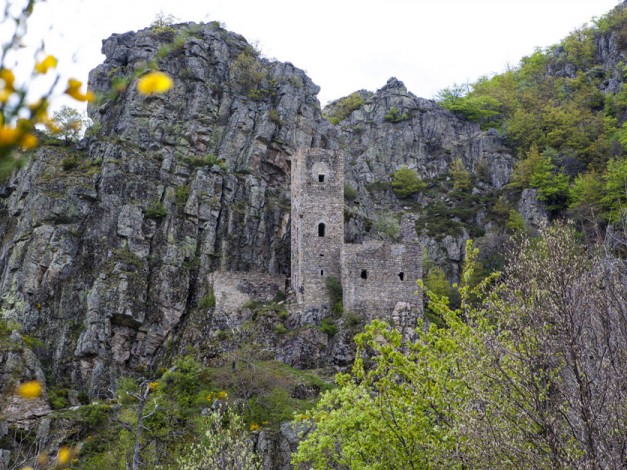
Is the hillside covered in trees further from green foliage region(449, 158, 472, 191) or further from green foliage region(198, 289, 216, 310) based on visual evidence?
green foliage region(449, 158, 472, 191)

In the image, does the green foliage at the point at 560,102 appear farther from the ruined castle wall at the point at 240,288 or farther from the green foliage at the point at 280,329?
the green foliage at the point at 280,329

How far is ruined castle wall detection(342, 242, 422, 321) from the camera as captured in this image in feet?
125

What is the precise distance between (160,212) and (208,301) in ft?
31.7

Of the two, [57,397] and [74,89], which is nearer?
[74,89]

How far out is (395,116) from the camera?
76.3 m

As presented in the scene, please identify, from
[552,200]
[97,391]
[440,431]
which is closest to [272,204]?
[97,391]

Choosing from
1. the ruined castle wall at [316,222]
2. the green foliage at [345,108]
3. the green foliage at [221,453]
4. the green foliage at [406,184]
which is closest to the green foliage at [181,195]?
the ruined castle wall at [316,222]

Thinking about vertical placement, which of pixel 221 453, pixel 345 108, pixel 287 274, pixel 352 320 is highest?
pixel 345 108

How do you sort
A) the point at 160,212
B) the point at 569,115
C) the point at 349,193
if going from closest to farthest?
the point at 160,212 < the point at 349,193 < the point at 569,115

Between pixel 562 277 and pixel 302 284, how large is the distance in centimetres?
2921

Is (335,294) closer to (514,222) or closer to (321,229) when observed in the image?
(321,229)

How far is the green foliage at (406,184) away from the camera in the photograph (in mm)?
66938

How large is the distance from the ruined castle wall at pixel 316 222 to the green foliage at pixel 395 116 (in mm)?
33677

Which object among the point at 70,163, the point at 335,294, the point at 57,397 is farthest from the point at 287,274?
the point at 70,163
